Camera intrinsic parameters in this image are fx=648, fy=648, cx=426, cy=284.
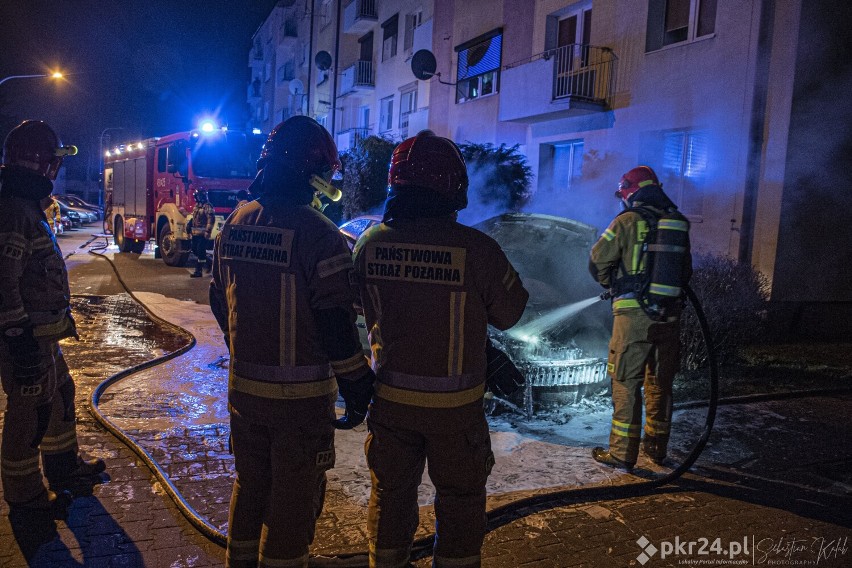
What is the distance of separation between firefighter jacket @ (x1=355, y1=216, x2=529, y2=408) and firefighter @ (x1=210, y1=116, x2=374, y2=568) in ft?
0.40

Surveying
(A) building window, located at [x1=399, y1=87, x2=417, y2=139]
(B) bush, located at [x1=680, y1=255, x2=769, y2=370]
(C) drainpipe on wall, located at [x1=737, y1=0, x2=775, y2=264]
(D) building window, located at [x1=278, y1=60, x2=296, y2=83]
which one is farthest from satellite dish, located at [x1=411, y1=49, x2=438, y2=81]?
→ (D) building window, located at [x1=278, y1=60, x2=296, y2=83]

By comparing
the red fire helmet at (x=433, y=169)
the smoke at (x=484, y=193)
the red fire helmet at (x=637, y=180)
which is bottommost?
the red fire helmet at (x=433, y=169)

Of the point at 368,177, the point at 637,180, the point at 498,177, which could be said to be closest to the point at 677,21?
the point at 498,177

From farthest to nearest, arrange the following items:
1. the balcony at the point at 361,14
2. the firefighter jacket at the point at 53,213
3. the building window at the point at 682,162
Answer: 1. the balcony at the point at 361,14
2. the building window at the point at 682,162
3. the firefighter jacket at the point at 53,213

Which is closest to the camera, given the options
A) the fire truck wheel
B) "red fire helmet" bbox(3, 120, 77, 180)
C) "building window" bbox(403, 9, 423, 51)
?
"red fire helmet" bbox(3, 120, 77, 180)

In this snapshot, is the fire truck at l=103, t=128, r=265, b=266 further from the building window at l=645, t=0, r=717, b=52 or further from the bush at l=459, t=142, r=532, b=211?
the building window at l=645, t=0, r=717, b=52

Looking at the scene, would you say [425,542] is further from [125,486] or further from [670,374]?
[670,374]

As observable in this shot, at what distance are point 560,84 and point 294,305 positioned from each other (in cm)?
1181

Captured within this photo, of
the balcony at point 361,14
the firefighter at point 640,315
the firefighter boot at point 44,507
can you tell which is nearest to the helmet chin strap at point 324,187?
the firefighter boot at point 44,507

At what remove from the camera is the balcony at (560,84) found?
1240 cm

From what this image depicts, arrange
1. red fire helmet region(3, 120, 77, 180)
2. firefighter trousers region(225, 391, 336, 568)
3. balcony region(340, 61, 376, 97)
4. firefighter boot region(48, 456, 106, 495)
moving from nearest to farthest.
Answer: firefighter trousers region(225, 391, 336, 568) → red fire helmet region(3, 120, 77, 180) → firefighter boot region(48, 456, 106, 495) → balcony region(340, 61, 376, 97)

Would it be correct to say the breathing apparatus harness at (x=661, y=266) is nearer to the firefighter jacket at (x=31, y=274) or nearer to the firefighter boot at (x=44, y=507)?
the firefighter jacket at (x=31, y=274)

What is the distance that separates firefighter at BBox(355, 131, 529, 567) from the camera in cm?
245

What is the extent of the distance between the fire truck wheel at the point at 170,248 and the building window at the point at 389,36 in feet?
38.9
